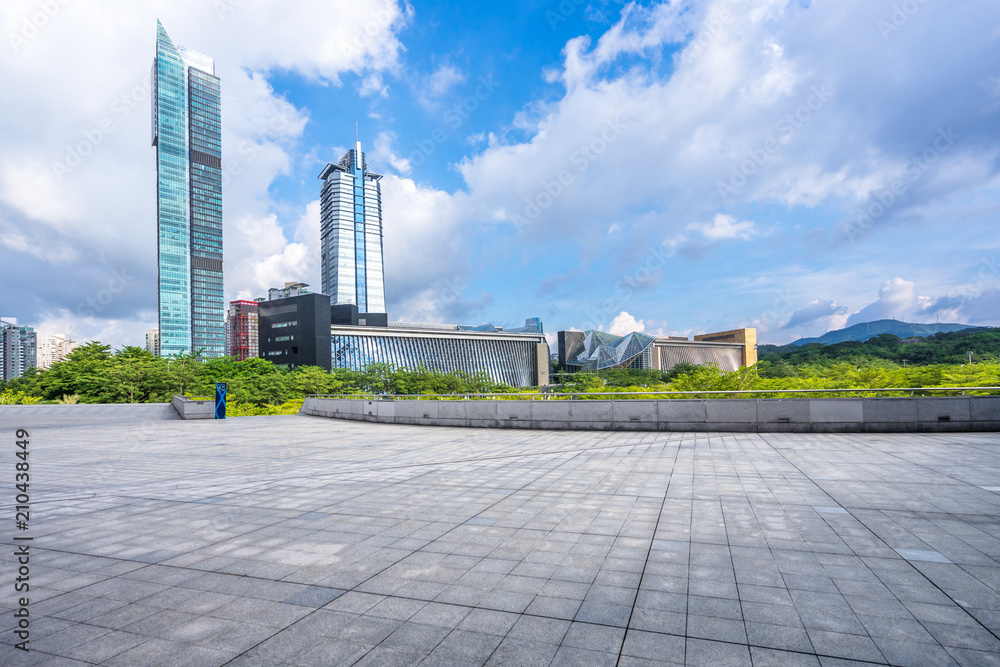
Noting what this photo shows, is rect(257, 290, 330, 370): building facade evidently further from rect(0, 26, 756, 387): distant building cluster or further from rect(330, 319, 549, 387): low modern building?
rect(330, 319, 549, 387): low modern building

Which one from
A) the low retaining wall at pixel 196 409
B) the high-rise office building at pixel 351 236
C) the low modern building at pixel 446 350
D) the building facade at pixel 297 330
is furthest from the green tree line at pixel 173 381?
the high-rise office building at pixel 351 236

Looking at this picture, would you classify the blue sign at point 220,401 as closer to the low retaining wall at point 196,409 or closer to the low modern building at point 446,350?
the low retaining wall at point 196,409

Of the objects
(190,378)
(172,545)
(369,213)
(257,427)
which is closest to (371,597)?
(172,545)

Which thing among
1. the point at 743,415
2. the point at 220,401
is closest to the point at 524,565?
the point at 743,415

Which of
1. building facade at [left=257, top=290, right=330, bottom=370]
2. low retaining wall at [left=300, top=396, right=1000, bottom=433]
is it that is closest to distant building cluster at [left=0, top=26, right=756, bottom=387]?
building facade at [left=257, top=290, right=330, bottom=370]

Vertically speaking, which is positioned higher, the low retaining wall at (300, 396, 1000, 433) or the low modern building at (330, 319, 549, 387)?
the low modern building at (330, 319, 549, 387)

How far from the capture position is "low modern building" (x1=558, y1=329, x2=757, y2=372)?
425ft

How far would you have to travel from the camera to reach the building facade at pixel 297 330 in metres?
88.1

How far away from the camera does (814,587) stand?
385 cm

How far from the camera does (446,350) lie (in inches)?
3971

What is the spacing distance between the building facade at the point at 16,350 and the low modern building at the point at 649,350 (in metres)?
151

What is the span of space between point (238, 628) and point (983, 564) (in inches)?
236

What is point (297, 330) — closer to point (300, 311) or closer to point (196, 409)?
point (300, 311)

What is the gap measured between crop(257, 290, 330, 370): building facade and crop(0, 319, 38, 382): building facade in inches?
3452
